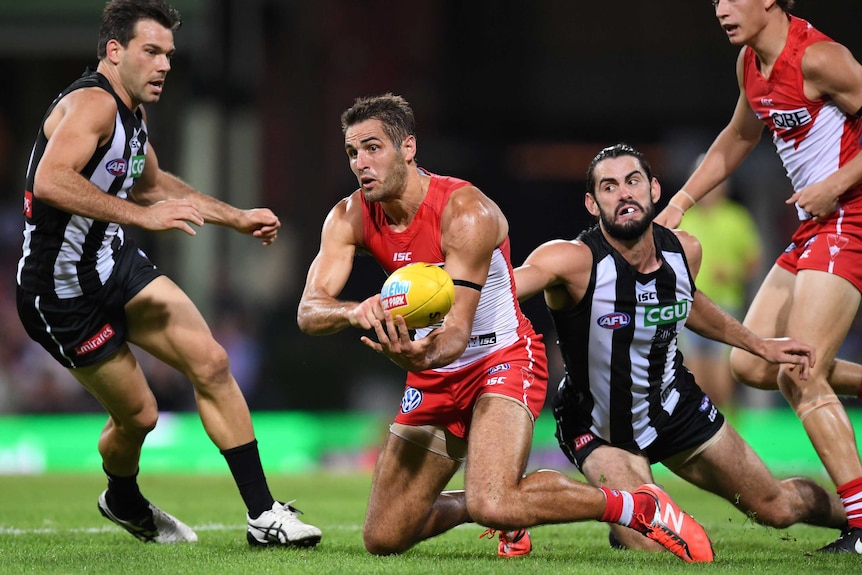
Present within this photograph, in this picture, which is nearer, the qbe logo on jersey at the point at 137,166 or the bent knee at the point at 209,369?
the bent knee at the point at 209,369

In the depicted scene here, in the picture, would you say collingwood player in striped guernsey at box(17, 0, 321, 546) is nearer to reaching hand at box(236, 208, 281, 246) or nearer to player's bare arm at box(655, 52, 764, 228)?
reaching hand at box(236, 208, 281, 246)

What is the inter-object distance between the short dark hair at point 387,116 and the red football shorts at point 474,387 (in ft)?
3.81

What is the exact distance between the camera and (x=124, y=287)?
5.91 meters

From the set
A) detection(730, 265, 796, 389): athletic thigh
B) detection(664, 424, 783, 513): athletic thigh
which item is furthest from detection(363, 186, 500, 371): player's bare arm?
detection(730, 265, 796, 389): athletic thigh

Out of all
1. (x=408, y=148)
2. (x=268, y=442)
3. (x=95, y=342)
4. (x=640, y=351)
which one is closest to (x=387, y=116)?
(x=408, y=148)

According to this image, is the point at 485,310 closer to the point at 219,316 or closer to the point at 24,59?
the point at 219,316

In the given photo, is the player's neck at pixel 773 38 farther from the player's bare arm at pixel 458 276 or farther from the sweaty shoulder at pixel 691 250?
the player's bare arm at pixel 458 276

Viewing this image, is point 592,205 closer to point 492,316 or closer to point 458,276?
point 492,316

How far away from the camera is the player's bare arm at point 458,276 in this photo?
190 inches

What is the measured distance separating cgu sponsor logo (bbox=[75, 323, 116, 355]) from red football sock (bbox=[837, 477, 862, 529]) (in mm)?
3819

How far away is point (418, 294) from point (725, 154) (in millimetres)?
2766

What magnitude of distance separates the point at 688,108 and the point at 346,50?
5.52 metres

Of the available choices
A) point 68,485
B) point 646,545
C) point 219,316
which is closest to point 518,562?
point 646,545

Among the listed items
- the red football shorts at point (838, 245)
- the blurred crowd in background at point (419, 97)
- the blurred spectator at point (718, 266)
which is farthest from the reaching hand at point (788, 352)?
the blurred crowd in background at point (419, 97)
